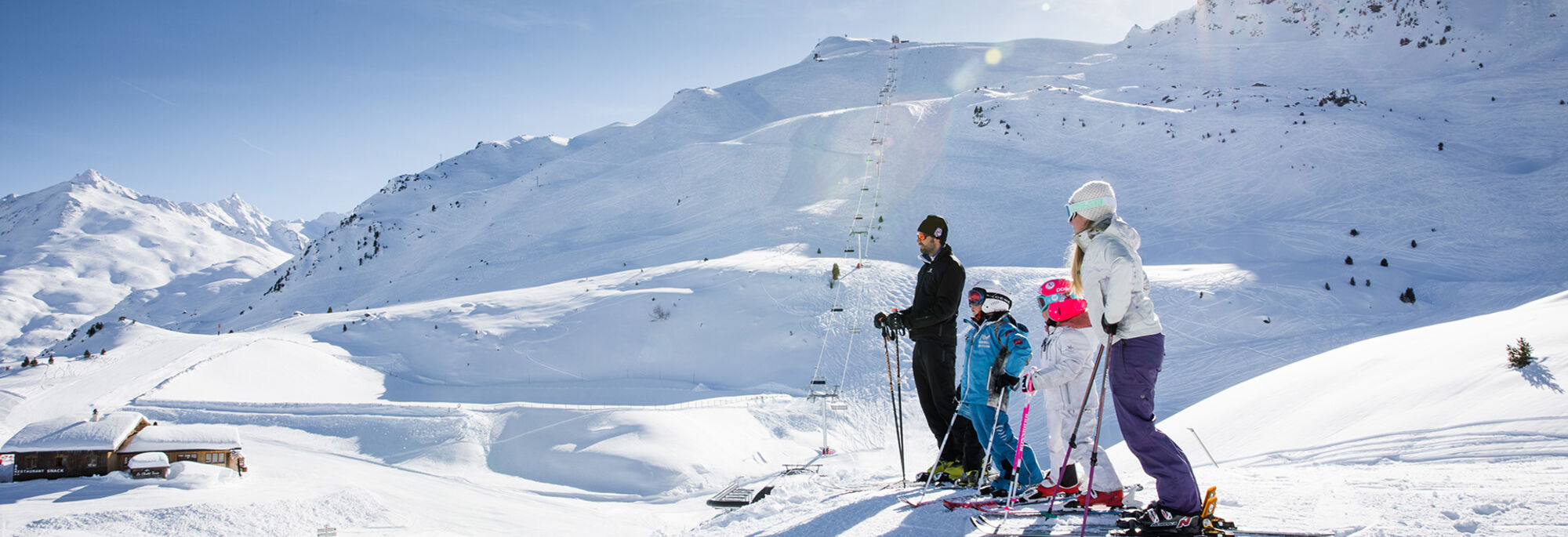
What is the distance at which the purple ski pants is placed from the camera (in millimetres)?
4234

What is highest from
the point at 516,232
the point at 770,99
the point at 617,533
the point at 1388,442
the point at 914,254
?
the point at 770,99

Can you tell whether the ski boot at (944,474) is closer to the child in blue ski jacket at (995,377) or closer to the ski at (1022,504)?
the child in blue ski jacket at (995,377)

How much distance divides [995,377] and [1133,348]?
2.06 meters

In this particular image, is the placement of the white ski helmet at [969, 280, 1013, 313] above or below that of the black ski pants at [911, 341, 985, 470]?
above

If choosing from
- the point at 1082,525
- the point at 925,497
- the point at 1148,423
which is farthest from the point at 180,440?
the point at 1148,423

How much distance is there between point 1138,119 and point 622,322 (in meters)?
34.9

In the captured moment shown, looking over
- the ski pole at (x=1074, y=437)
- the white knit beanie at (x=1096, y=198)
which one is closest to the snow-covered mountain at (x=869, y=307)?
the ski pole at (x=1074, y=437)

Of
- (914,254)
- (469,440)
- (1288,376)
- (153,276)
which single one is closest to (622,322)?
(469,440)

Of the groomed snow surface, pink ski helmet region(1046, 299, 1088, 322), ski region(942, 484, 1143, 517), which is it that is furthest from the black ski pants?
pink ski helmet region(1046, 299, 1088, 322)

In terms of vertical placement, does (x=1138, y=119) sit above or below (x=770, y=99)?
below

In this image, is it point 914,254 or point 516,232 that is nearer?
point 914,254

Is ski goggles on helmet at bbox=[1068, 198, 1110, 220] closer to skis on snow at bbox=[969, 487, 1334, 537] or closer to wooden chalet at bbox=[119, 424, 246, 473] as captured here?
skis on snow at bbox=[969, 487, 1334, 537]

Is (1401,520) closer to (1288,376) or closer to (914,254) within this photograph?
(1288,376)

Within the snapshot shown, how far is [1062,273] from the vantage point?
2409cm
